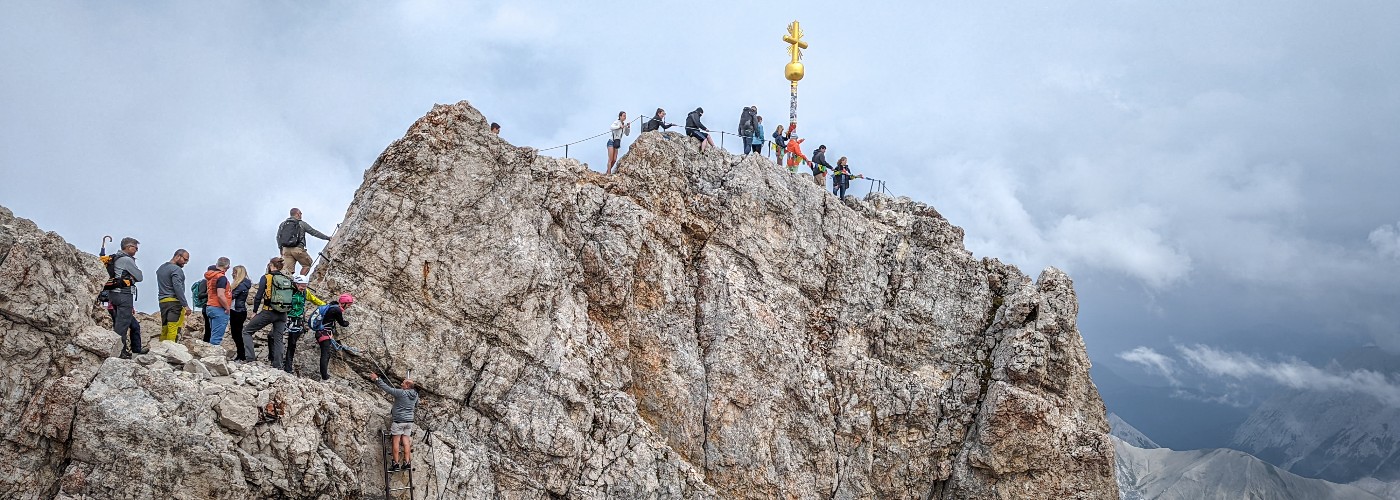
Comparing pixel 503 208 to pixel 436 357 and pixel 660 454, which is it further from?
pixel 660 454

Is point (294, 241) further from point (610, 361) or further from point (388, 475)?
Result: point (610, 361)

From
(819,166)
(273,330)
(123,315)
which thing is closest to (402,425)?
(273,330)

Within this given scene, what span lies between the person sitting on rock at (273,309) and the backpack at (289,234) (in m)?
3.06

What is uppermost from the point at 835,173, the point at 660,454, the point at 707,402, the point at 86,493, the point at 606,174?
the point at 835,173

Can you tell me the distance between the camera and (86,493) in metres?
18.6

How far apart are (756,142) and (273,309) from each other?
1953 centimetres

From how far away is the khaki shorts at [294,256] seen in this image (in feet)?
83.5

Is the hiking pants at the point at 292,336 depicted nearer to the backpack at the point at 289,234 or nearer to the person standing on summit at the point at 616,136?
the backpack at the point at 289,234

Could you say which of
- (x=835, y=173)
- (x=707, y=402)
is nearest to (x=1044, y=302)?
(x=835, y=173)

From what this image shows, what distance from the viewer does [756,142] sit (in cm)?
3391

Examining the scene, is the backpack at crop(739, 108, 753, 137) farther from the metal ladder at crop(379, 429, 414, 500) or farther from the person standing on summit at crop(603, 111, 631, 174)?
the metal ladder at crop(379, 429, 414, 500)

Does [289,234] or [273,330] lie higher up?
[289,234]

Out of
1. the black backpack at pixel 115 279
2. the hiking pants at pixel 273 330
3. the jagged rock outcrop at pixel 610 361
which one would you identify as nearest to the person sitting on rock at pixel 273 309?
the hiking pants at pixel 273 330

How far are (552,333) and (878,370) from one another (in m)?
12.4
